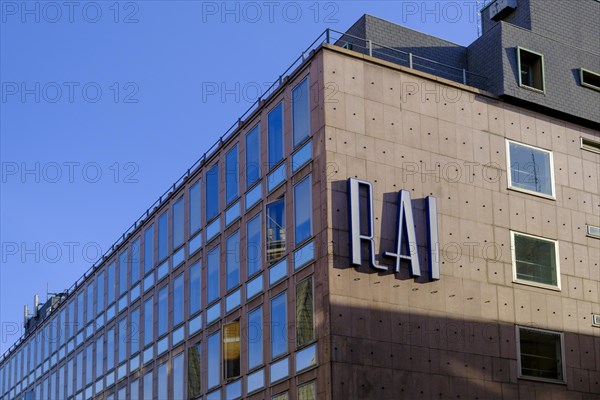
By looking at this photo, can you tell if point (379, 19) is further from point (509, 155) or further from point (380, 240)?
point (380, 240)

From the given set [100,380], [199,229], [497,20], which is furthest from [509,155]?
[100,380]

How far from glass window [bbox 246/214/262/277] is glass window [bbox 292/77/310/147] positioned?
432 centimetres

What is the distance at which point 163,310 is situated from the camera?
5612cm

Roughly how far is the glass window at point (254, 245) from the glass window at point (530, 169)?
10.2 meters

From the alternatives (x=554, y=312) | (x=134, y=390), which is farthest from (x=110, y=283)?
(x=554, y=312)

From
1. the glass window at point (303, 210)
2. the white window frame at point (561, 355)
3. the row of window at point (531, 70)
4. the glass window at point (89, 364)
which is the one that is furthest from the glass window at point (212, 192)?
the glass window at point (89, 364)

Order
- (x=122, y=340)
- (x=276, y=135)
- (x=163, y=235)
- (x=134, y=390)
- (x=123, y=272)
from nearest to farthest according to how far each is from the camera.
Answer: (x=276, y=135) → (x=163, y=235) → (x=134, y=390) → (x=122, y=340) → (x=123, y=272)

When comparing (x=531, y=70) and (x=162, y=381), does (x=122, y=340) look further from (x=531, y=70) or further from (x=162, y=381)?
(x=531, y=70)

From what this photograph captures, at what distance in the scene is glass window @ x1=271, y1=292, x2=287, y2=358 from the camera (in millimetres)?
43219

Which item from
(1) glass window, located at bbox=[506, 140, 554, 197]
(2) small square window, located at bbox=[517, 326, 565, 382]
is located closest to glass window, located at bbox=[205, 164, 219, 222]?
(1) glass window, located at bbox=[506, 140, 554, 197]

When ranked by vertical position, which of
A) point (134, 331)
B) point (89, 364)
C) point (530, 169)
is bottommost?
point (89, 364)

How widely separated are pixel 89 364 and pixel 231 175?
2224cm

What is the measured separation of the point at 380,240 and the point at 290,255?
3.85 m

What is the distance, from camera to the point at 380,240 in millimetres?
41531
